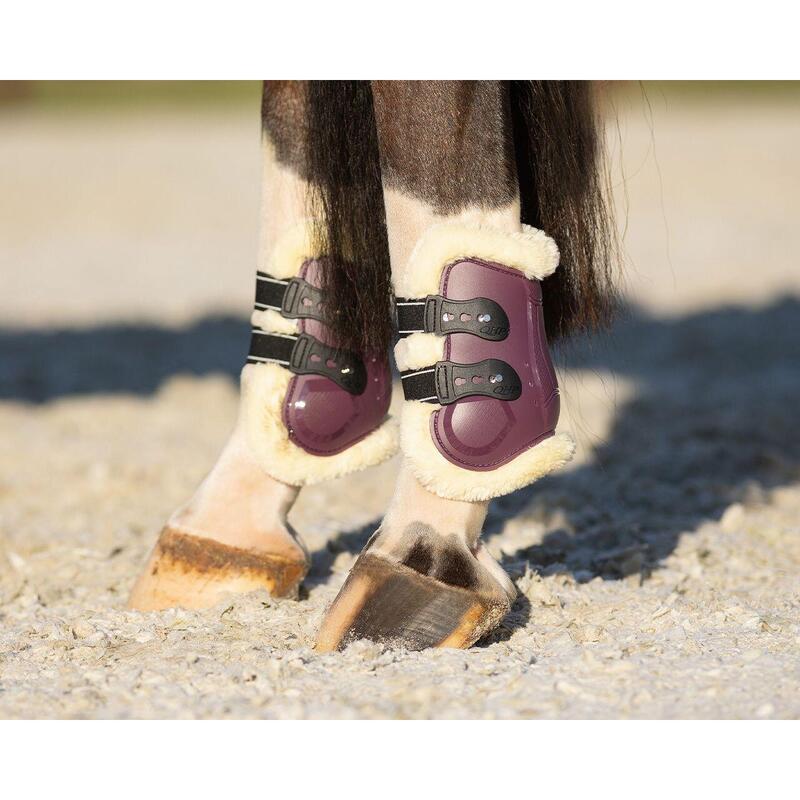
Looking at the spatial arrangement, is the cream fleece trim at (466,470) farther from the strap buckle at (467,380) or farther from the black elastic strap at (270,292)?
the black elastic strap at (270,292)

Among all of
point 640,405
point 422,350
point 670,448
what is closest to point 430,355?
point 422,350

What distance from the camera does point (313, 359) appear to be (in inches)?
53.6

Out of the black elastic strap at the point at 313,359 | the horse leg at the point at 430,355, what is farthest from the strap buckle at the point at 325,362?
the horse leg at the point at 430,355

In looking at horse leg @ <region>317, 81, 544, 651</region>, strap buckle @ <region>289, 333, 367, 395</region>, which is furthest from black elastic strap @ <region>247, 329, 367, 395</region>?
horse leg @ <region>317, 81, 544, 651</region>

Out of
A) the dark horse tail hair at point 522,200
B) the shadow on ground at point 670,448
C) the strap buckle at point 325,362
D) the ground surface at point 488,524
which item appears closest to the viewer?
the ground surface at point 488,524

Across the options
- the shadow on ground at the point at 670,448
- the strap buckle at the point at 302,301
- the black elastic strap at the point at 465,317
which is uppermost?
the strap buckle at the point at 302,301

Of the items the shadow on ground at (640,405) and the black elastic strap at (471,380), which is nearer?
the black elastic strap at (471,380)

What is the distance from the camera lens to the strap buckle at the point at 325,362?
1.36 metres

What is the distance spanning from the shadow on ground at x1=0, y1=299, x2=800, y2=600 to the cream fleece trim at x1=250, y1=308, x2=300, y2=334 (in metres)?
0.30

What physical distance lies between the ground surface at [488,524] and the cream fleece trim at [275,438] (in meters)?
0.15

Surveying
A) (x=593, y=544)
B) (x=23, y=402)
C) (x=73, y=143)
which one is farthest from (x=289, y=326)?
(x=73, y=143)

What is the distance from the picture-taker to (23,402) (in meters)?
2.78
